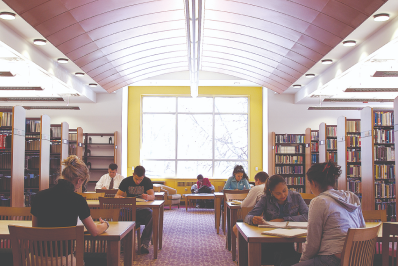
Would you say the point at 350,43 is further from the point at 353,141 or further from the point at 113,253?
the point at 113,253

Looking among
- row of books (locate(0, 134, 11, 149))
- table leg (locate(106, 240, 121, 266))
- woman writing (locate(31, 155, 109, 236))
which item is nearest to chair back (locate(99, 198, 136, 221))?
table leg (locate(106, 240, 121, 266))

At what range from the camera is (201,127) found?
14445 millimetres

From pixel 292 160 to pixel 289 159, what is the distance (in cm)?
10

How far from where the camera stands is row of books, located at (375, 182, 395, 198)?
8.56m

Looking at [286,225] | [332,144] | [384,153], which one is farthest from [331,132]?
[286,225]

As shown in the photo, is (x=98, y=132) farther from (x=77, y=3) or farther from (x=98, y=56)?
(x=77, y=3)

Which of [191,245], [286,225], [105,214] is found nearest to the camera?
[286,225]

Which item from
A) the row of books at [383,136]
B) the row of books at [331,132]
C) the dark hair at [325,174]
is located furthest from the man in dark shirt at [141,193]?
the row of books at [331,132]

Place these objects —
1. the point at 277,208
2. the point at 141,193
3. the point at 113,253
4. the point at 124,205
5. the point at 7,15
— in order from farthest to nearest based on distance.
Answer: the point at 141,193
the point at 7,15
the point at 124,205
the point at 277,208
the point at 113,253

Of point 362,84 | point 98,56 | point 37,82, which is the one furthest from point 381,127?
point 37,82

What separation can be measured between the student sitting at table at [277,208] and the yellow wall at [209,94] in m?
10.1

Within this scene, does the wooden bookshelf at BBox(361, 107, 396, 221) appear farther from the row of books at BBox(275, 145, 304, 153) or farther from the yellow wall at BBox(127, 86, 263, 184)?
the yellow wall at BBox(127, 86, 263, 184)

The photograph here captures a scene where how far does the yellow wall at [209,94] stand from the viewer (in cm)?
1406

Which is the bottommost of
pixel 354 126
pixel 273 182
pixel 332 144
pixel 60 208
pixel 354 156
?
pixel 60 208
